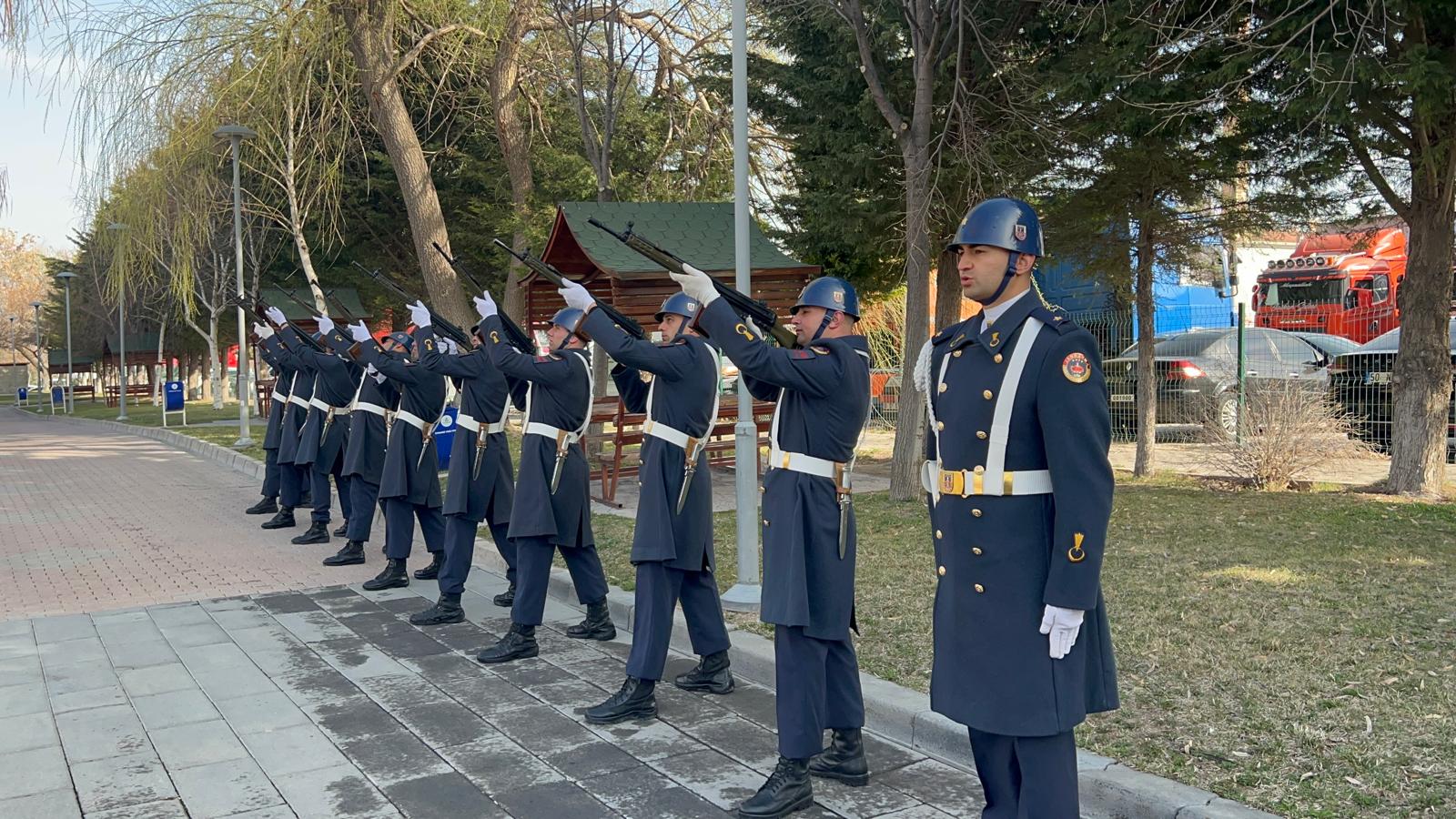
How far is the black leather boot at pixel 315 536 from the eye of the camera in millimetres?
11672

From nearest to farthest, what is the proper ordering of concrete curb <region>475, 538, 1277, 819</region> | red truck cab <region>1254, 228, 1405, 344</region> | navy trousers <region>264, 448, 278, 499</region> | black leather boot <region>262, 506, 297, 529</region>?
concrete curb <region>475, 538, 1277, 819</region>, black leather boot <region>262, 506, 297, 529</region>, navy trousers <region>264, 448, 278, 499</region>, red truck cab <region>1254, 228, 1405, 344</region>

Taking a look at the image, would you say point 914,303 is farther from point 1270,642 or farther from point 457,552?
point 1270,642

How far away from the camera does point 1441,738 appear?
471 centimetres

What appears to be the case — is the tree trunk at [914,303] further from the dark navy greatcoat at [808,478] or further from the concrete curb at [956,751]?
the dark navy greatcoat at [808,478]

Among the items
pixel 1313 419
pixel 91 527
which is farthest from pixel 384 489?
pixel 1313 419

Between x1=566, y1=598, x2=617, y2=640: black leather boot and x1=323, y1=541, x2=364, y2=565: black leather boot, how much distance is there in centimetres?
365

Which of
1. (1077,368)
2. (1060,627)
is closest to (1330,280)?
(1077,368)

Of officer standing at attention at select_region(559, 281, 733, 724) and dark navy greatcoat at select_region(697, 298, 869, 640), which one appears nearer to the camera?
dark navy greatcoat at select_region(697, 298, 869, 640)

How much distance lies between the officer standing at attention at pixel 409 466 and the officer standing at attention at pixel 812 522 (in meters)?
Answer: 4.43

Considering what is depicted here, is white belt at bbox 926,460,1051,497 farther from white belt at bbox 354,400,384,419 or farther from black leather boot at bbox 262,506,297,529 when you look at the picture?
black leather boot at bbox 262,506,297,529

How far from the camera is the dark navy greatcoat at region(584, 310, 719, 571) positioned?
5.91 meters

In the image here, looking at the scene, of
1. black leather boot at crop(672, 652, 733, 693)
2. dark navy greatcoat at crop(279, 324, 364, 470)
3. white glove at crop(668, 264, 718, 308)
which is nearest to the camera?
white glove at crop(668, 264, 718, 308)

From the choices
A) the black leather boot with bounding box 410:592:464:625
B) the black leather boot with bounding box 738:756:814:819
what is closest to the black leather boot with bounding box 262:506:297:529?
the black leather boot with bounding box 410:592:464:625

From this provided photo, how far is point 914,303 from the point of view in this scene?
11867 millimetres
